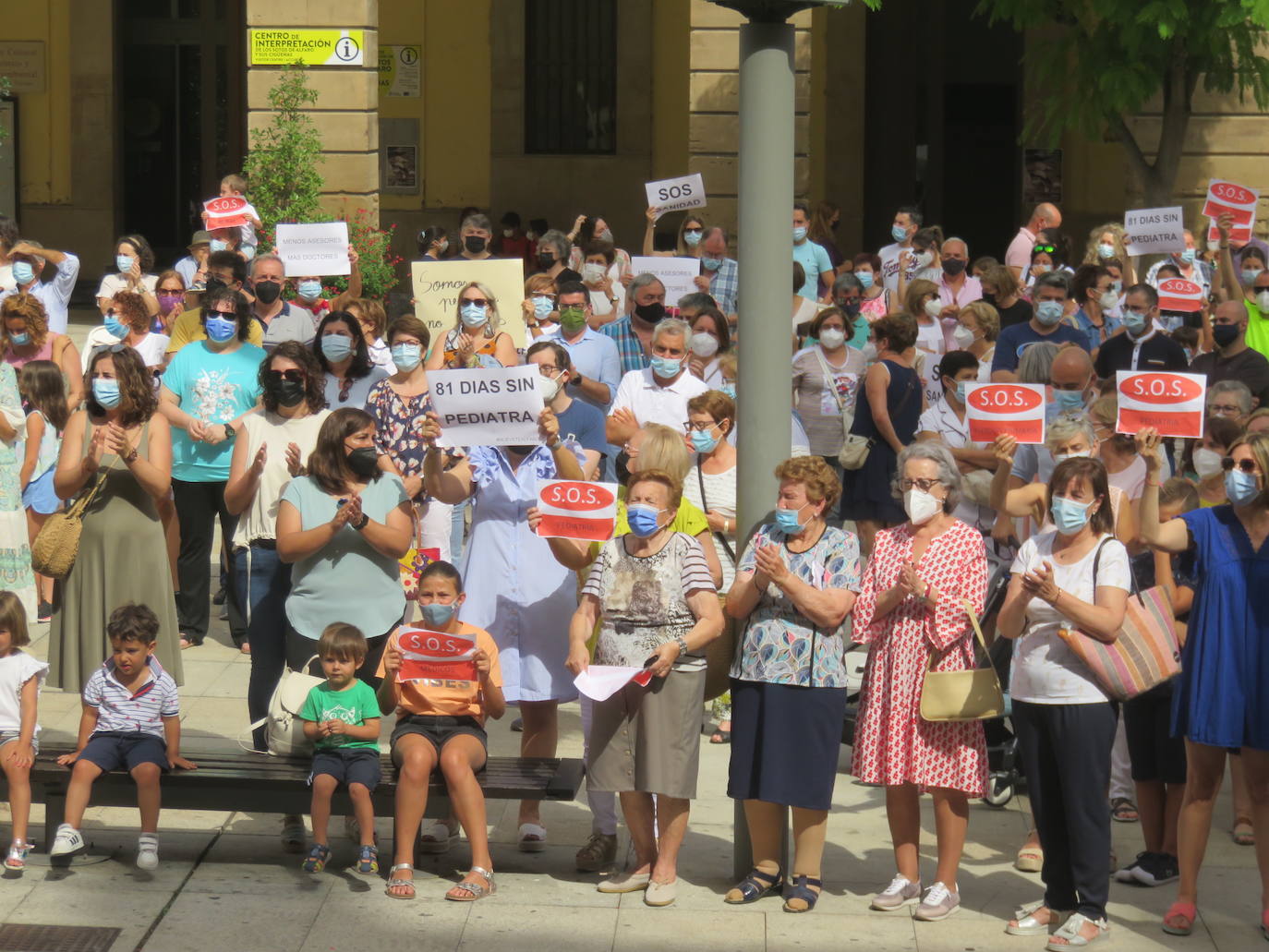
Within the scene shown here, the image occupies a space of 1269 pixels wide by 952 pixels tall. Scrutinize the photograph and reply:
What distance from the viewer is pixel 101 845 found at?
8.02 m

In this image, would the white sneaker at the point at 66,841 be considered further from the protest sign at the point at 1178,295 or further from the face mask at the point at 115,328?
the protest sign at the point at 1178,295

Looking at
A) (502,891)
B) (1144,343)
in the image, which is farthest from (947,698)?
(1144,343)

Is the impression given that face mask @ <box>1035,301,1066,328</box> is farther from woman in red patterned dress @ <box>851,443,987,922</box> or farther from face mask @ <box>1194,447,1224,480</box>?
woman in red patterned dress @ <box>851,443,987,922</box>

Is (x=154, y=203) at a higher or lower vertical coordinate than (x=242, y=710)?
higher

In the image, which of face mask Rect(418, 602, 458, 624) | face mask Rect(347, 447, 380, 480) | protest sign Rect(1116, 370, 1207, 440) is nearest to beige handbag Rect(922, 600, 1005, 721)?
protest sign Rect(1116, 370, 1207, 440)

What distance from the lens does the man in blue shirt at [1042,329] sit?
1189 centimetres

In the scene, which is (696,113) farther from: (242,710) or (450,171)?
(242,710)

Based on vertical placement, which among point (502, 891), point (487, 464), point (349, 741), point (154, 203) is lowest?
point (502, 891)

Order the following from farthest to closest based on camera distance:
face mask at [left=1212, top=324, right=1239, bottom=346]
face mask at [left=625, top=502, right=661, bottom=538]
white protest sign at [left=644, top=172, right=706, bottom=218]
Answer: white protest sign at [left=644, top=172, right=706, bottom=218], face mask at [left=1212, top=324, right=1239, bottom=346], face mask at [left=625, top=502, right=661, bottom=538]

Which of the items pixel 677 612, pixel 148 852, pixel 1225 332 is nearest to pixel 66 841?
pixel 148 852

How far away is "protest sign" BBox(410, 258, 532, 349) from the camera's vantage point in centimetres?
1180

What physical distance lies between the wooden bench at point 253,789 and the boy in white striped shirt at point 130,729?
2.3 inches

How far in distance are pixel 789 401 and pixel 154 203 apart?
2049 cm

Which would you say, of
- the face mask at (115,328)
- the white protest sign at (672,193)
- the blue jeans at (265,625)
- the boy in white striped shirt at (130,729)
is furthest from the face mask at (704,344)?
the boy in white striped shirt at (130,729)
